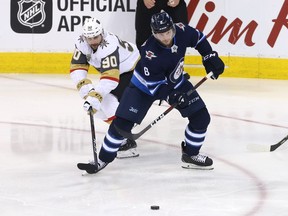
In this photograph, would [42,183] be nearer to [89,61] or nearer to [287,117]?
[89,61]

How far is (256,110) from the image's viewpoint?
21.4 ft

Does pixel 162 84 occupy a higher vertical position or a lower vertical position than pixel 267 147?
higher

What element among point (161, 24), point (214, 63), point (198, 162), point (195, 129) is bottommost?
point (198, 162)

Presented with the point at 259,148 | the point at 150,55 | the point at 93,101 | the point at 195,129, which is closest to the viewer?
the point at 150,55

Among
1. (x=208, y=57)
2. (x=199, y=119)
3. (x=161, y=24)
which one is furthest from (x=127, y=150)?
(x=161, y=24)

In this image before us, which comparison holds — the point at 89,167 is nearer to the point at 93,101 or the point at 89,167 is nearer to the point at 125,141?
the point at 93,101

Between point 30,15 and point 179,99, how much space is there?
166 inches

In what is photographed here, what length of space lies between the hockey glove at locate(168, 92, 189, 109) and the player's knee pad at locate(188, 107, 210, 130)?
11 cm

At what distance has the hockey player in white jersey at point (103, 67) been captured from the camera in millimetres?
4465

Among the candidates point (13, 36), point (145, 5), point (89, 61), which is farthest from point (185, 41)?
point (13, 36)

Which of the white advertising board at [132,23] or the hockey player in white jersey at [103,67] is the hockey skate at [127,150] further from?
the white advertising board at [132,23]

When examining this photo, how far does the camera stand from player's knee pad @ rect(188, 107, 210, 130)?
14.6 ft

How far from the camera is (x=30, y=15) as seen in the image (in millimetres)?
8234

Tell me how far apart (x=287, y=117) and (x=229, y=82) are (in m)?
1.83
